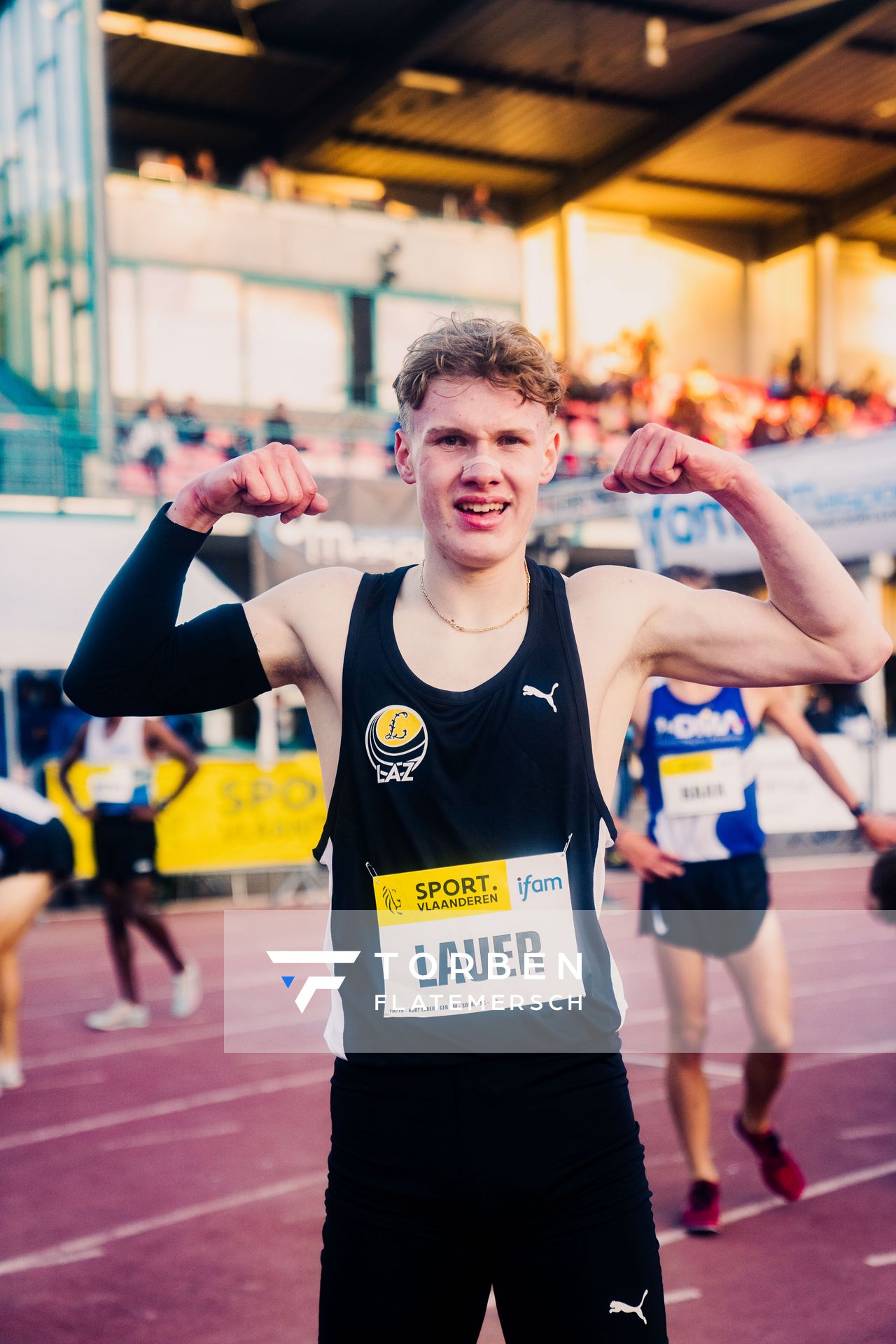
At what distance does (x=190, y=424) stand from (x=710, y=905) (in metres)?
12.8

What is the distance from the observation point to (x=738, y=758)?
5035 mm

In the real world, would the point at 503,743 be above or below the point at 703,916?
above

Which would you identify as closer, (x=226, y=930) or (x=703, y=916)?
(x=703, y=916)

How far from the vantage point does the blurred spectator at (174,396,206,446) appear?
16297 millimetres

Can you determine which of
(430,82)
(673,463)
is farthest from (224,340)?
(673,463)

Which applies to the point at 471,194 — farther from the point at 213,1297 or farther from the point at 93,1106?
the point at 213,1297

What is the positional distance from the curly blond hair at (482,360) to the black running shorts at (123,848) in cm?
631

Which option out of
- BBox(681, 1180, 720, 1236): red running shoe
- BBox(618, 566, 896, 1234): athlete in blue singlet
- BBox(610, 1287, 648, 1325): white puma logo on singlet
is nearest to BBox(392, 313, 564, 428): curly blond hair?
BBox(610, 1287, 648, 1325): white puma logo on singlet

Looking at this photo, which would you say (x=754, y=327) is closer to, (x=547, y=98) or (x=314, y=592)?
(x=547, y=98)

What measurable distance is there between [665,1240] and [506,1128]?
116 inches

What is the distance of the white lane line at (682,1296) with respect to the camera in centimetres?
405

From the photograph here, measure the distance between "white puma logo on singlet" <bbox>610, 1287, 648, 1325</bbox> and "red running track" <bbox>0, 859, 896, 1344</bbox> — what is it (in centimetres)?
9

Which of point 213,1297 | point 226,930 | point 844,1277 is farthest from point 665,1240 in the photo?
point 226,930

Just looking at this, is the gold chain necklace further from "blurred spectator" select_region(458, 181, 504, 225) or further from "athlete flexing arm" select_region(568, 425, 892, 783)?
"blurred spectator" select_region(458, 181, 504, 225)
